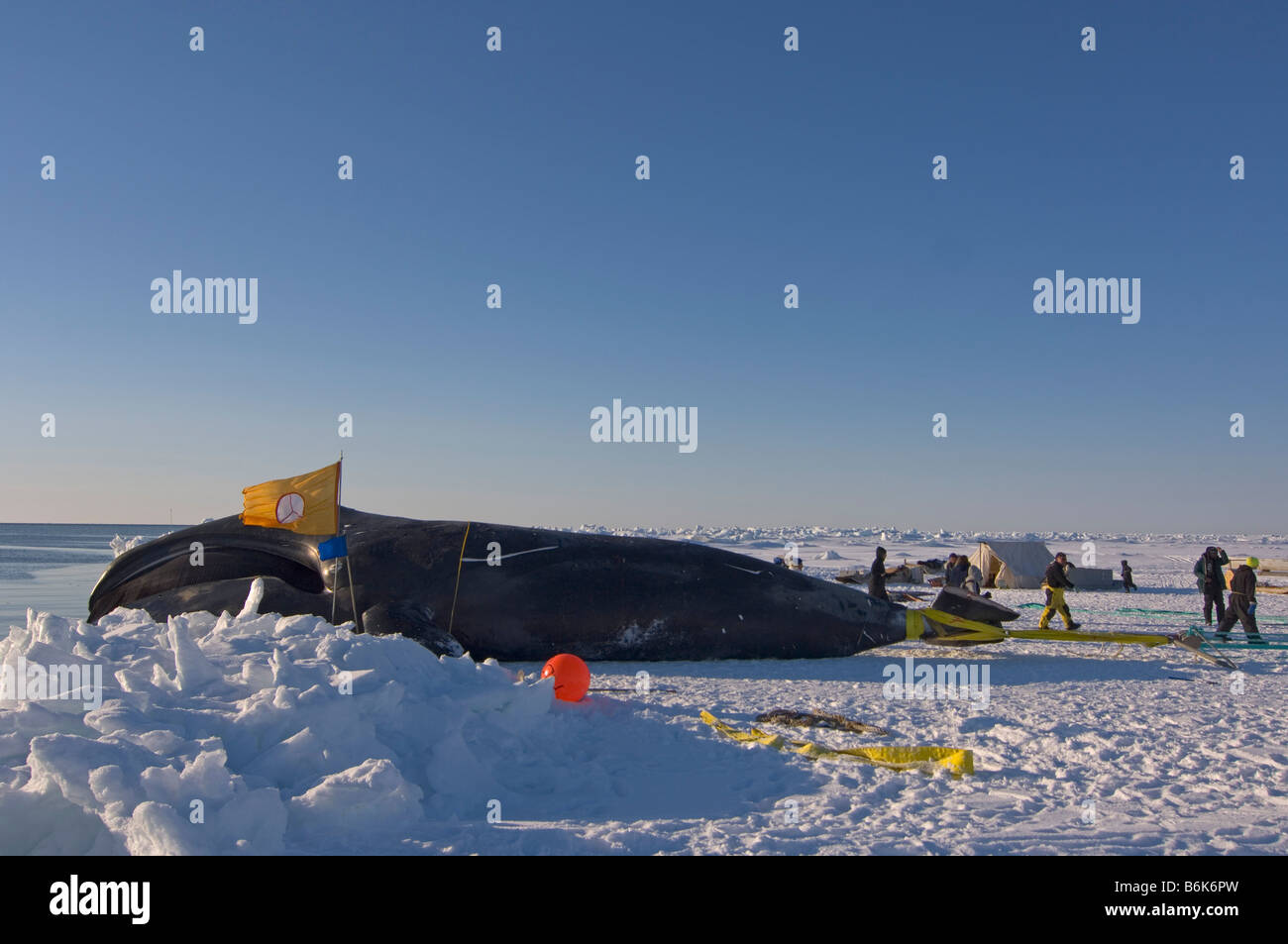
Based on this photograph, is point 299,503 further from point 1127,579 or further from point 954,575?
point 1127,579

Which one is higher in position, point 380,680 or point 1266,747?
point 380,680

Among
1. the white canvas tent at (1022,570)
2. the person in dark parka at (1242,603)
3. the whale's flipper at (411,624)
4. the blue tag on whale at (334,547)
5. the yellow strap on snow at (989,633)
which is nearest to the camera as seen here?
the whale's flipper at (411,624)

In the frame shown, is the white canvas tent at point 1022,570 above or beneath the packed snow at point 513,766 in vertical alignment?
beneath

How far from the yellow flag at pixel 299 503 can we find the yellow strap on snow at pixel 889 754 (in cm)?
665

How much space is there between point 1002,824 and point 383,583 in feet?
30.6

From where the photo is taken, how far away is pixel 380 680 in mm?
6250

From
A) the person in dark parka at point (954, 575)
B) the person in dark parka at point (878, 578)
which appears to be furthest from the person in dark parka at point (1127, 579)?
the person in dark parka at point (878, 578)

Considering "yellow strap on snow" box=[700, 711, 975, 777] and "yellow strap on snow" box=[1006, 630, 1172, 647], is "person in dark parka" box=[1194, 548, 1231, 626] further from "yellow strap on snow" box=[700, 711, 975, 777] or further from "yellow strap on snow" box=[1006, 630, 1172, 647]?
"yellow strap on snow" box=[700, 711, 975, 777]

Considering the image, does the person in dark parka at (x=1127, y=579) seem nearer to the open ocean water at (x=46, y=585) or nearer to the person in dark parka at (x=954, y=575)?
the person in dark parka at (x=954, y=575)

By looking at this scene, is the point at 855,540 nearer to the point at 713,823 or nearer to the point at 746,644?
the point at 746,644

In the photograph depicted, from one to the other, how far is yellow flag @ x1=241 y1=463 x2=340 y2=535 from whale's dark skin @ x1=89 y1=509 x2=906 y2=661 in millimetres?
1306

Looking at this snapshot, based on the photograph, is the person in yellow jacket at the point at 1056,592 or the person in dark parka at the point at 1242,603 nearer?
the person in dark parka at the point at 1242,603

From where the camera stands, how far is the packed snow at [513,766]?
4277 mm
